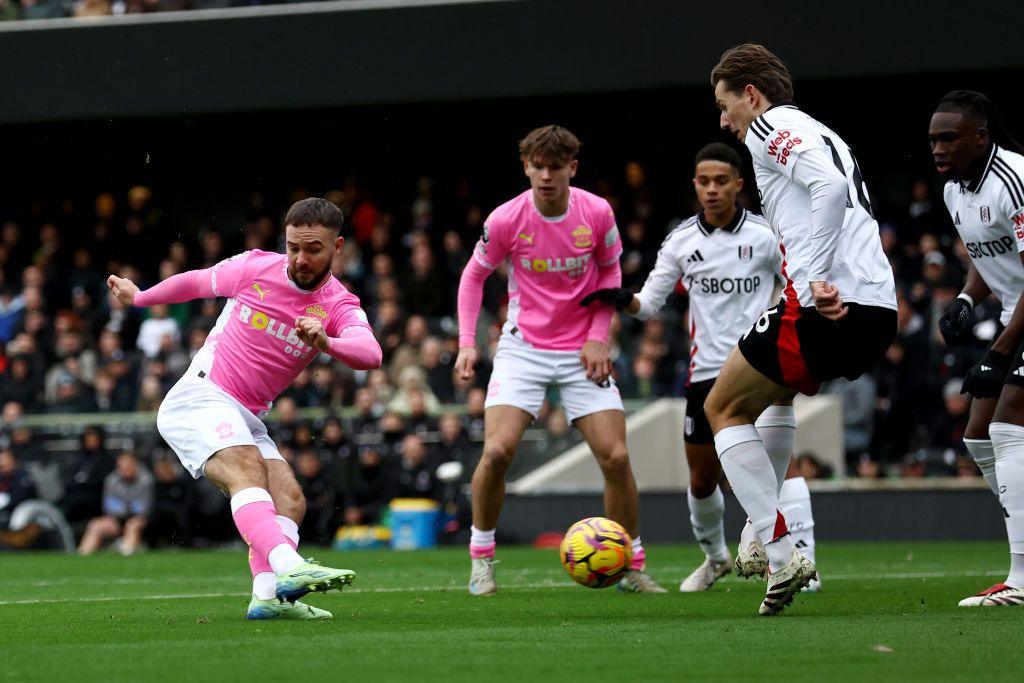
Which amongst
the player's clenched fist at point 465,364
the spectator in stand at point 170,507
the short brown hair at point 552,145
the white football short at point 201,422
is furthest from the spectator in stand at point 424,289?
the white football short at point 201,422

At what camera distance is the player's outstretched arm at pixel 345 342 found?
275 inches

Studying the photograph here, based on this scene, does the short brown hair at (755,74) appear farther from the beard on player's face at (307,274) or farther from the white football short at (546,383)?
the white football short at (546,383)

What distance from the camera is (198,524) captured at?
18531 millimetres

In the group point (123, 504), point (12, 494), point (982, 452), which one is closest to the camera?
point (982, 452)

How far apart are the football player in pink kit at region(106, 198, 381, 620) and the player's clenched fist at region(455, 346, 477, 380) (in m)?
1.24

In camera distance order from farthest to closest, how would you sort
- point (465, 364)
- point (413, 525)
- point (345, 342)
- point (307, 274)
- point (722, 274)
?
point (413, 525)
point (722, 274)
point (465, 364)
point (307, 274)
point (345, 342)

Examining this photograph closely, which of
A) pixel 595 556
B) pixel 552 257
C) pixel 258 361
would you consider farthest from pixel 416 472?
pixel 258 361

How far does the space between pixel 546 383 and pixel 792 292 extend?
261 centimetres

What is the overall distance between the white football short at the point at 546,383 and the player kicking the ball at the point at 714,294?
509mm

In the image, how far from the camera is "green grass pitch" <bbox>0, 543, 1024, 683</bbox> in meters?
5.37

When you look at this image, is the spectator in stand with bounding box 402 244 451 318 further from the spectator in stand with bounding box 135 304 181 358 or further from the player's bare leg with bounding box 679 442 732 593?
the player's bare leg with bounding box 679 442 732 593

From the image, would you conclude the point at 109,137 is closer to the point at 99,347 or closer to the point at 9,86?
the point at 9,86

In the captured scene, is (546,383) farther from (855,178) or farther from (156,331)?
(156,331)

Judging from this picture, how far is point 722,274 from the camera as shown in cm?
980
